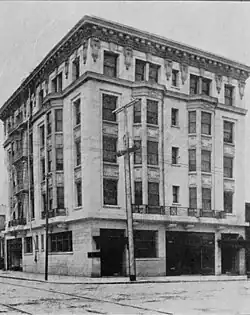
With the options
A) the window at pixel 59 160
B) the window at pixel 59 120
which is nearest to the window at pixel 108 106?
the window at pixel 59 120

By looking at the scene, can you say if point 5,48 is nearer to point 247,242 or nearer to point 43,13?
point 43,13

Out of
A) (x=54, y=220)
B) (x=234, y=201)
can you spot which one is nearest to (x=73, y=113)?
(x=54, y=220)

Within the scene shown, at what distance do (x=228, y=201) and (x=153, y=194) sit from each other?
313 centimetres

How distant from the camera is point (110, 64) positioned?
1791cm

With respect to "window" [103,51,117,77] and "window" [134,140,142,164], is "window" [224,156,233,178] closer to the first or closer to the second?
"window" [134,140,142,164]

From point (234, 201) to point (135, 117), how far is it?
4.36 m

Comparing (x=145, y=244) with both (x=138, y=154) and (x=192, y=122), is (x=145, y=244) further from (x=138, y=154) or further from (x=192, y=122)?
(x=192, y=122)

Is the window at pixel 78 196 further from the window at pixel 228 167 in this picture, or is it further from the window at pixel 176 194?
the window at pixel 228 167

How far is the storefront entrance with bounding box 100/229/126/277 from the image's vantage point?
18.5 m

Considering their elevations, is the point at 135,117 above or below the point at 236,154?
above

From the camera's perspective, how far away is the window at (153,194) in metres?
16.8

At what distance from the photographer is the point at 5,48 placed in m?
9.15

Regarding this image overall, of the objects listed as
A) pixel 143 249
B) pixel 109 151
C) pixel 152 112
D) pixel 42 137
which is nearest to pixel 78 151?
pixel 109 151

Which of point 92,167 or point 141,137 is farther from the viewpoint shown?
point 92,167
